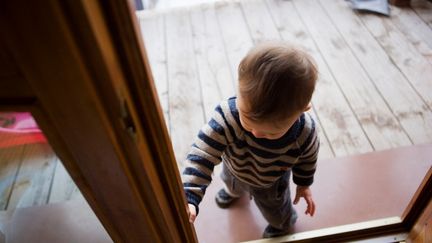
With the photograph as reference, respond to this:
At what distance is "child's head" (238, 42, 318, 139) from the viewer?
601mm

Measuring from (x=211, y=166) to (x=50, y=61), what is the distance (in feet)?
1.68

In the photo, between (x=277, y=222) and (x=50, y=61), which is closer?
(x=50, y=61)

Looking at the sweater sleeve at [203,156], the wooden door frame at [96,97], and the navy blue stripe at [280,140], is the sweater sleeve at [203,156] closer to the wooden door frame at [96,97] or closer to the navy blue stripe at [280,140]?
the navy blue stripe at [280,140]

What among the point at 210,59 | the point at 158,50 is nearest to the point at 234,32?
the point at 210,59

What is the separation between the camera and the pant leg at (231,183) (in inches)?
38.1

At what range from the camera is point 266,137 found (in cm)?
73

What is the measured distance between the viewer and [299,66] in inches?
24.0

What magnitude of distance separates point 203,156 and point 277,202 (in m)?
0.30

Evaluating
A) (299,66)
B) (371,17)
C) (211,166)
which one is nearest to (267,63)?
(299,66)

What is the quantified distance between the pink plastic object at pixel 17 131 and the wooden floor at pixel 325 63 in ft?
0.97

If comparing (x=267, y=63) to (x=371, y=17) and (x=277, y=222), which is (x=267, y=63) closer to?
(x=277, y=222)

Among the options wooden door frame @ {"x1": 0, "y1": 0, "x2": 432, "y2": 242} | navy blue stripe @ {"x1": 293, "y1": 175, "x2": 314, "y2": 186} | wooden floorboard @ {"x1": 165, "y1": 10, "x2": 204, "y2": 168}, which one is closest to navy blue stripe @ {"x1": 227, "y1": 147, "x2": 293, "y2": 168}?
navy blue stripe @ {"x1": 293, "y1": 175, "x2": 314, "y2": 186}

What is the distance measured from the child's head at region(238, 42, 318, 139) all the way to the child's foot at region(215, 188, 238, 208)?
1.76ft

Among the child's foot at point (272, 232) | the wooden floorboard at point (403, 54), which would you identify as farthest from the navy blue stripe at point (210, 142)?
the wooden floorboard at point (403, 54)
